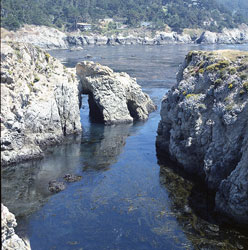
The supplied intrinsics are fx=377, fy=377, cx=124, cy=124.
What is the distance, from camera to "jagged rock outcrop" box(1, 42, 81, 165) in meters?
51.7

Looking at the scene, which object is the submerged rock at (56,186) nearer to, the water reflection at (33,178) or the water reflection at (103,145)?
the water reflection at (33,178)

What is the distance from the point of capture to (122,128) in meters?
74.7

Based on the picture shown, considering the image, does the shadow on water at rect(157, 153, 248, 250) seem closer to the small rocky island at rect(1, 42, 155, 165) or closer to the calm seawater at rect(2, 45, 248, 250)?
the calm seawater at rect(2, 45, 248, 250)

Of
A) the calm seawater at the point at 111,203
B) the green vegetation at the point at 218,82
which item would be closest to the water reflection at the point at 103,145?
the calm seawater at the point at 111,203

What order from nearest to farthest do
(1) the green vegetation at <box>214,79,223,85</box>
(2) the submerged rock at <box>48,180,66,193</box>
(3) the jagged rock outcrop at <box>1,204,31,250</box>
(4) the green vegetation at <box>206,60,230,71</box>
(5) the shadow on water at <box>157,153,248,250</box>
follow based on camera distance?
1. (3) the jagged rock outcrop at <box>1,204,31,250</box>
2. (5) the shadow on water at <box>157,153,248,250</box>
3. (2) the submerged rock at <box>48,180,66,193</box>
4. (1) the green vegetation at <box>214,79,223,85</box>
5. (4) the green vegetation at <box>206,60,230,71</box>

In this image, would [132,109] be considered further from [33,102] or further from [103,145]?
[33,102]

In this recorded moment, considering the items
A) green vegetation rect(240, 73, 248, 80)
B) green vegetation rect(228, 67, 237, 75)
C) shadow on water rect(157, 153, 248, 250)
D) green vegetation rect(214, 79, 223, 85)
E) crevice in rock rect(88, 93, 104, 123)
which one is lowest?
shadow on water rect(157, 153, 248, 250)

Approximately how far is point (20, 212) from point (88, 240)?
367 inches

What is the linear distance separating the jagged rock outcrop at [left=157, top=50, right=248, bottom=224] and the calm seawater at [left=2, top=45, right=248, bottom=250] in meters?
2.59

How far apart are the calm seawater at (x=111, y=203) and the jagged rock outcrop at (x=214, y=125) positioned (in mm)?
2590

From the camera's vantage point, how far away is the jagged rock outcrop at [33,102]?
51.7m

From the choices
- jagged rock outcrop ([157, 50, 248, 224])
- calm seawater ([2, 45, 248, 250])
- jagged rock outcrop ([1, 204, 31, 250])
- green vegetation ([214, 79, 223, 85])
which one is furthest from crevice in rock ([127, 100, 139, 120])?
jagged rock outcrop ([1, 204, 31, 250])

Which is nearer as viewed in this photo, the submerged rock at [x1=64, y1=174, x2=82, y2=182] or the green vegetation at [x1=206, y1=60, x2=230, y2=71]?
the submerged rock at [x1=64, y1=174, x2=82, y2=182]

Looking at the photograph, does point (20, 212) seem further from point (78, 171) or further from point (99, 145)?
point (99, 145)
